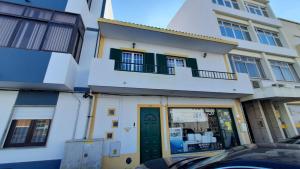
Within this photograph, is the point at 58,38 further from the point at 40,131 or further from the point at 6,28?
the point at 40,131

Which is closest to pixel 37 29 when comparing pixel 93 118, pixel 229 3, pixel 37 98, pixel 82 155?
pixel 37 98

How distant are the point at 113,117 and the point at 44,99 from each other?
2.97 metres

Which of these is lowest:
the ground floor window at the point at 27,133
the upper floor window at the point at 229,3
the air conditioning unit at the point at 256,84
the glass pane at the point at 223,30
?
the ground floor window at the point at 27,133

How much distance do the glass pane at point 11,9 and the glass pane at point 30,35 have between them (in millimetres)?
561

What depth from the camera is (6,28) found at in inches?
221

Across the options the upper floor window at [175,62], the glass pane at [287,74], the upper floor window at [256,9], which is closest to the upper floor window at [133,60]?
the upper floor window at [175,62]

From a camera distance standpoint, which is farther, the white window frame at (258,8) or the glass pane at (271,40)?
the white window frame at (258,8)

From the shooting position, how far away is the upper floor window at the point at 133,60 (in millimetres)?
7512

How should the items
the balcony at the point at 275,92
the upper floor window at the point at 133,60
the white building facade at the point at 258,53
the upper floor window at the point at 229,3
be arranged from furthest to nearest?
Result: the upper floor window at the point at 229,3 < the white building facade at the point at 258,53 < the balcony at the point at 275,92 < the upper floor window at the point at 133,60

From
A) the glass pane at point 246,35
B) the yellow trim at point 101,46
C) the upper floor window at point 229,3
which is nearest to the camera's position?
the yellow trim at point 101,46

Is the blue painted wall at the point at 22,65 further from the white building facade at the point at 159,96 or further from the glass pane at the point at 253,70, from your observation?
the glass pane at the point at 253,70

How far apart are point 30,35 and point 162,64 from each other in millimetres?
6297

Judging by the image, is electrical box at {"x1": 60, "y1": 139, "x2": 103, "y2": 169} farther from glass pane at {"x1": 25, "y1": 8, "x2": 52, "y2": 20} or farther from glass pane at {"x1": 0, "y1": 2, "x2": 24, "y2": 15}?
glass pane at {"x1": 0, "y1": 2, "x2": 24, "y2": 15}

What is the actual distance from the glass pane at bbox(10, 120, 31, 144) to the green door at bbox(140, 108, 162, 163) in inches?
187
